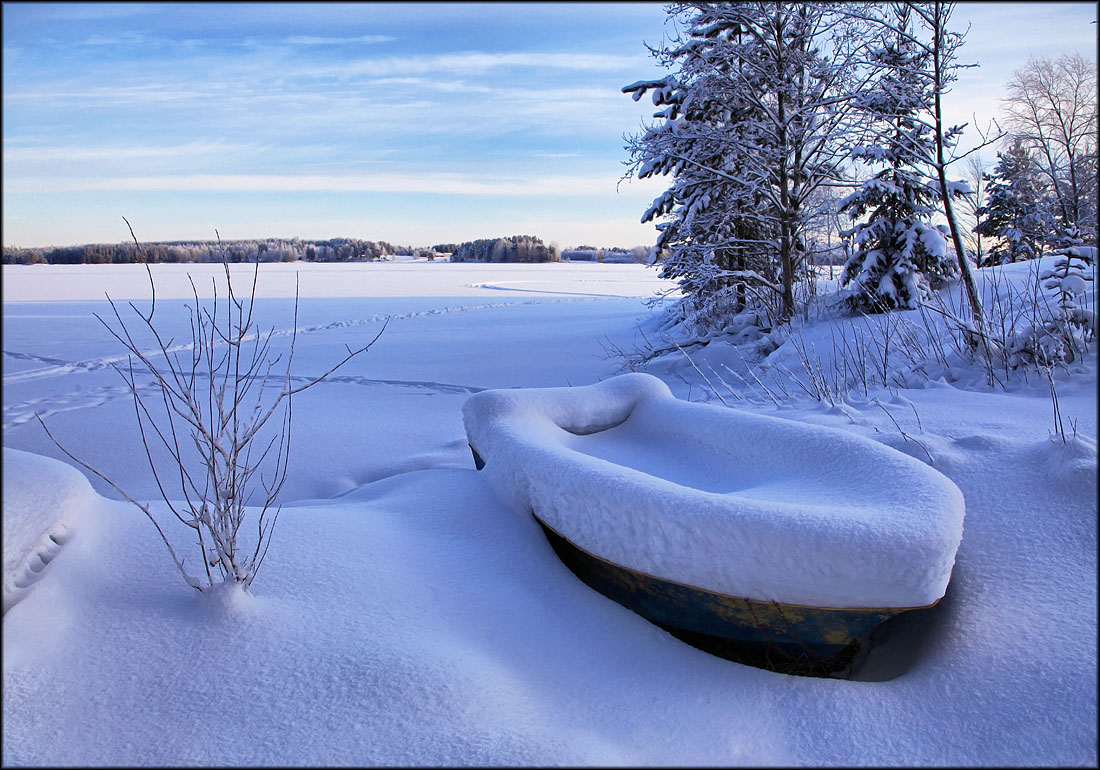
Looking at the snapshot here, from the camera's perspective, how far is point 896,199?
31.3 ft

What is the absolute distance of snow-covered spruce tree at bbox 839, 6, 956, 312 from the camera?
859 centimetres

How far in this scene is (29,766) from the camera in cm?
137

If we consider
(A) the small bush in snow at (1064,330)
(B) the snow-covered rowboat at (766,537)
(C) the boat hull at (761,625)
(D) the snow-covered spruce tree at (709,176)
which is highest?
(D) the snow-covered spruce tree at (709,176)

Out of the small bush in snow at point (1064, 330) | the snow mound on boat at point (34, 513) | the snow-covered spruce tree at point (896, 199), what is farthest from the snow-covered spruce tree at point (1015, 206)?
the snow mound on boat at point (34, 513)

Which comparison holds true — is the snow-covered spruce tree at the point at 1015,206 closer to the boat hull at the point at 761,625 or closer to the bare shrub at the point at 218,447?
the bare shrub at the point at 218,447

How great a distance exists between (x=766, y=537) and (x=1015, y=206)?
22487 millimetres

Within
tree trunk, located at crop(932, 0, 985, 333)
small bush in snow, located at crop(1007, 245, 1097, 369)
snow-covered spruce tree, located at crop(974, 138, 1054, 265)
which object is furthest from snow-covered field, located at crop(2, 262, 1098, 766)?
snow-covered spruce tree, located at crop(974, 138, 1054, 265)

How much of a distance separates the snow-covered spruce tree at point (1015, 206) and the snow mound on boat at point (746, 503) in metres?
19.4

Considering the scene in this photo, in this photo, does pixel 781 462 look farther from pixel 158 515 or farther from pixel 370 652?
pixel 158 515

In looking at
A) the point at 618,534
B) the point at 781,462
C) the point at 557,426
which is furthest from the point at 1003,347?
the point at 618,534

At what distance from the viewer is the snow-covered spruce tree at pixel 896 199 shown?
8594 mm

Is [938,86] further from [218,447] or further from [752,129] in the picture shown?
[218,447]

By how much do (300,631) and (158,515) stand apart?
1043 millimetres

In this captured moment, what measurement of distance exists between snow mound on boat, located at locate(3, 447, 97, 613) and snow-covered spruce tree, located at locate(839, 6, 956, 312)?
8452 mm
